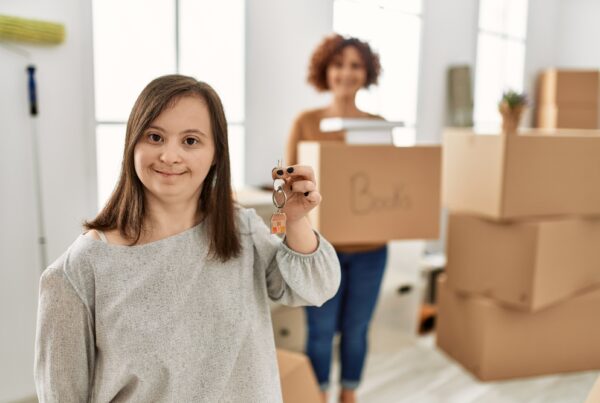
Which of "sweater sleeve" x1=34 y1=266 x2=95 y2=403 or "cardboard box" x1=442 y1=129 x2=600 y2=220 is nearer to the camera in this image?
"sweater sleeve" x1=34 y1=266 x2=95 y2=403

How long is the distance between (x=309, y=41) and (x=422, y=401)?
164 centimetres

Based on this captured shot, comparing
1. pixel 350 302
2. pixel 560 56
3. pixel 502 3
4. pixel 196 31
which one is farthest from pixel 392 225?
pixel 560 56

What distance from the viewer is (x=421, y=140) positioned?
3.23 metres

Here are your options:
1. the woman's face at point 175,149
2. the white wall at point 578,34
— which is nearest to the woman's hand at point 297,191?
the woman's face at point 175,149

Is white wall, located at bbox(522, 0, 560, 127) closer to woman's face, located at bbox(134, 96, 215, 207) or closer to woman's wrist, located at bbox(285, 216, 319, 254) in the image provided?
woman's wrist, located at bbox(285, 216, 319, 254)

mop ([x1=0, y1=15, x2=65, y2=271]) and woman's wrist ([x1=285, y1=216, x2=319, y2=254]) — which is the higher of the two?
mop ([x1=0, y1=15, x2=65, y2=271])

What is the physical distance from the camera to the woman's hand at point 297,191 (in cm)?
87

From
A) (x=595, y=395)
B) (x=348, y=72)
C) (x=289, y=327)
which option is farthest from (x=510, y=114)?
(x=595, y=395)

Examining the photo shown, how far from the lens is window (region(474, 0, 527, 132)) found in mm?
3670

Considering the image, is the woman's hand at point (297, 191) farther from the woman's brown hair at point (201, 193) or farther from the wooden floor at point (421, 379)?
the wooden floor at point (421, 379)

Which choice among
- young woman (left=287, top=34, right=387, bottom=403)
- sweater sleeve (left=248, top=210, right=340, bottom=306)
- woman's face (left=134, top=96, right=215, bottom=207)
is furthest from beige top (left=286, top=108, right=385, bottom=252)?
woman's face (left=134, top=96, right=215, bottom=207)

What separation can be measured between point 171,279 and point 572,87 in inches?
143

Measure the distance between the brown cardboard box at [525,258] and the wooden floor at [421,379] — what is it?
1.21ft

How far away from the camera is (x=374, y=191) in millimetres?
1709
